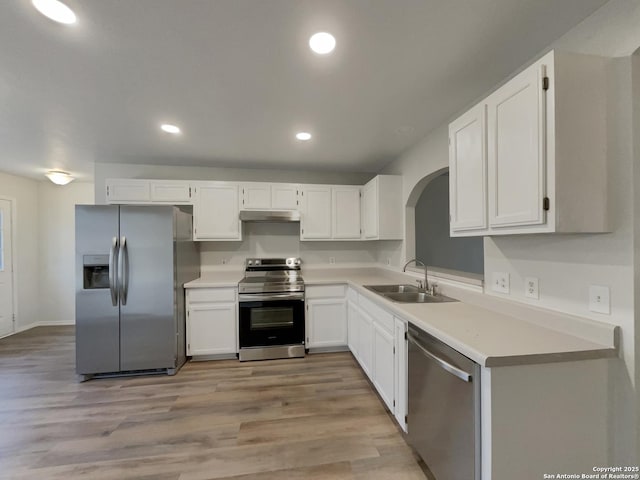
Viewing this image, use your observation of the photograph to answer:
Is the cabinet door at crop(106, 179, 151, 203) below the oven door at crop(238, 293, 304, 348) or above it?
above

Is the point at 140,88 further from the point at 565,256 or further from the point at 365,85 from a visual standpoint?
the point at 565,256

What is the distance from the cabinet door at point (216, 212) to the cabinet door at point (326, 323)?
4.50 feet

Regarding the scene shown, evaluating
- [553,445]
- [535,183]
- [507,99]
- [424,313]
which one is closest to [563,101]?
[507,99]

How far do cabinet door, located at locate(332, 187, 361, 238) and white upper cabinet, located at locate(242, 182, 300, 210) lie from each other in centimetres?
57

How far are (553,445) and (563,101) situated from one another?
147 centimetres

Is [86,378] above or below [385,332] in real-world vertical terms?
below

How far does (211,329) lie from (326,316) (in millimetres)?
1378

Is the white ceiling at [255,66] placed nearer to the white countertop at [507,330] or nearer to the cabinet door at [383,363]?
the white countertop at [507,330]

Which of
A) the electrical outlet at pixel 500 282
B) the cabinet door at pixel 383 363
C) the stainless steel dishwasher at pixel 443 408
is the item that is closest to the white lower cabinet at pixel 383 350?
the cabinet door at pixel 383 363

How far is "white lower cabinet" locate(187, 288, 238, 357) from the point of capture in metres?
3.05

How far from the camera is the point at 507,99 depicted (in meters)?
1.29

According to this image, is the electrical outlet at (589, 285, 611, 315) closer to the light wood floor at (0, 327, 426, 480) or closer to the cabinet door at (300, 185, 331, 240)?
the light wood floor at (0, 327, 426, 480)

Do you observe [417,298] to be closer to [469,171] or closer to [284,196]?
[469,171]

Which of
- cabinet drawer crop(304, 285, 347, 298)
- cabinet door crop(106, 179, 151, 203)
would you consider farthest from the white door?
cabinet drawer crop(304, 285, 347, 298)
